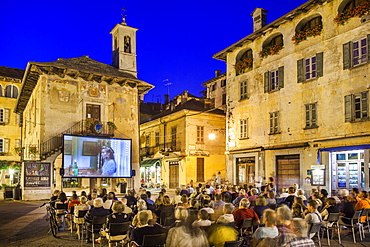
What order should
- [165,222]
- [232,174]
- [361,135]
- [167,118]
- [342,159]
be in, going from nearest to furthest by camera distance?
[165,222]
[361,135]
[342,159]
[232,174]
[167,118]

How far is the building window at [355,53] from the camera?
16297 millimetres

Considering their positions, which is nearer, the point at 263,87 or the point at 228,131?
the point at 263,87

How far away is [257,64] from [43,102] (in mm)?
13788

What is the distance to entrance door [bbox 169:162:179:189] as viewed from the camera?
101ft

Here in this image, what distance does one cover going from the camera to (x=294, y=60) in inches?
787

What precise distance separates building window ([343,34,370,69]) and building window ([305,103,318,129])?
8.71 feet

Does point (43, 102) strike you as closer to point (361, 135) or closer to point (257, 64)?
point (257, 64)

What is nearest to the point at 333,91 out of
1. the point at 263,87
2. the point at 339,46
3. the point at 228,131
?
the point at 339,46

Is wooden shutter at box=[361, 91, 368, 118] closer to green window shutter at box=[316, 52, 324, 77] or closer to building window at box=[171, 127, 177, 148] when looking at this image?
green window shutter at box=[316, 52, 324, 77]

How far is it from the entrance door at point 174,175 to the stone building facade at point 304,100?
7.31 metres

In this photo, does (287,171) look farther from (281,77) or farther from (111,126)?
(111,126)

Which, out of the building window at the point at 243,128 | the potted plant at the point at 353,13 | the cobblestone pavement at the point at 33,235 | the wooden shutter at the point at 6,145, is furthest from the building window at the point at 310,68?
the wooden shutter at the point at 6,145

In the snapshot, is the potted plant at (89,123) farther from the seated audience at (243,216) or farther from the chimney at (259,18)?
the seated audience at (243,216)

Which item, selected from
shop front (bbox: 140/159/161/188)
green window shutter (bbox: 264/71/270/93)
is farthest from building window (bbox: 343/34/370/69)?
shop front (bbox: 140/159/161/188)
